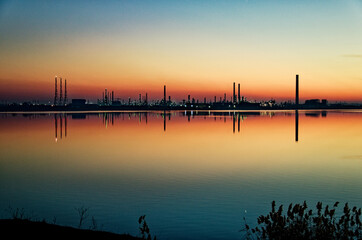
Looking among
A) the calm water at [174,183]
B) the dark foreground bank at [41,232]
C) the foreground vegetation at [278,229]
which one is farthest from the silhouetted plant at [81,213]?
the foreground vegetation at [278,229]

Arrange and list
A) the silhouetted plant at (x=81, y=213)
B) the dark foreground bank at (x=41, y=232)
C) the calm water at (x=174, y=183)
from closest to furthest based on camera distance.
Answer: the dark foreground bank at (x=41, y=232)
the silhouetted plant at (x=81, y=213)
the calm water at (x=174, y=183)

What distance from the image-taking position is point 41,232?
8281mm

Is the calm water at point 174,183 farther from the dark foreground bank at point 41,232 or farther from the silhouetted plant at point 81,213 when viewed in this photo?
the dark foreground bank at point 41,232

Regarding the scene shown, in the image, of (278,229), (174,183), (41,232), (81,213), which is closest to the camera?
(278,229)

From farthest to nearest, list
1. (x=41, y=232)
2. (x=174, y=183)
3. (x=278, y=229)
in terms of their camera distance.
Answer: (x=174, y=183)
(x=41, y=232)
(x=278, y=229)

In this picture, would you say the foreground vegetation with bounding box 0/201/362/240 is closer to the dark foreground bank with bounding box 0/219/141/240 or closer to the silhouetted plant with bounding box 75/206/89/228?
the dark foreground bank with bounding box 0/219/141/240

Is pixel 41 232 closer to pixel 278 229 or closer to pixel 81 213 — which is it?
pixel 81 213

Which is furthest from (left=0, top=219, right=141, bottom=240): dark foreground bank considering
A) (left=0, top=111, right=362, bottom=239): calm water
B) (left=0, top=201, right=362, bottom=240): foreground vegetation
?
(left=0, top=111, right=362, bottom=239): calm water

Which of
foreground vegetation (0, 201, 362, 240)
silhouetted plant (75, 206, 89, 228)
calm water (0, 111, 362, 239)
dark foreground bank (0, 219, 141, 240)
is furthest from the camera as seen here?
calm water (0, 111, 362, 239)

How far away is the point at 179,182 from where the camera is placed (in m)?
16.5

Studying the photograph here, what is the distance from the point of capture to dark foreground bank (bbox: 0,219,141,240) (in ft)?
26.3

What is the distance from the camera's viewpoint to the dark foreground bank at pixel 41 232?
8031 mm

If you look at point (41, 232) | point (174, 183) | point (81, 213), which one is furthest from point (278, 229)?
point (174, 183)

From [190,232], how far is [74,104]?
193 m
